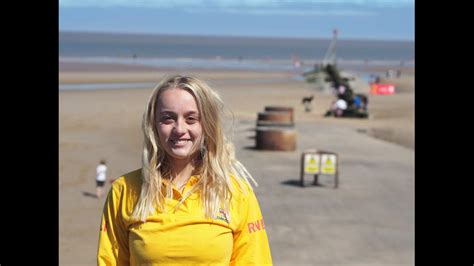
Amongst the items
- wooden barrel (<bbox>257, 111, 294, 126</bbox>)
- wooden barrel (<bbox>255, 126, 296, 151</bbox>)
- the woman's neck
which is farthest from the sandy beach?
wooden barrel (<bbox>255, 126, 296, 151</bbox>)

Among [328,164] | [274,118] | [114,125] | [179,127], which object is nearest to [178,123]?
[179,127]

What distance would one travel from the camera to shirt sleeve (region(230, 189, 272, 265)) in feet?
10.3

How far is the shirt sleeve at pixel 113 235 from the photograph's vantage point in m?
3.14

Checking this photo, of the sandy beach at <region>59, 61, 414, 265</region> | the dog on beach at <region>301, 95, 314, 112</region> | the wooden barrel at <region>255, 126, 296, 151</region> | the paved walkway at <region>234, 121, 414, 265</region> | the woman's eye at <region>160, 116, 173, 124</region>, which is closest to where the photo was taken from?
the woman's eye at <region>160, 116, 173, 124</region>

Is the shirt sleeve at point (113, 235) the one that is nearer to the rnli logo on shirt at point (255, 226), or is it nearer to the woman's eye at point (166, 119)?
the woman's eye at point (166, 119)

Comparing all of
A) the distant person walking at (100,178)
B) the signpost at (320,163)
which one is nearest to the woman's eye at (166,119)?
the distant person walking at (100,178)

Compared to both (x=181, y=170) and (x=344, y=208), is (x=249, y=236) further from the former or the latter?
(x=344, y=208)

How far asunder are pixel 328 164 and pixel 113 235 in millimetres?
14357

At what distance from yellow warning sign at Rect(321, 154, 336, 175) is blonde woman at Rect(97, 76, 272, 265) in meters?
14.2

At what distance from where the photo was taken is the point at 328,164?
17.3m

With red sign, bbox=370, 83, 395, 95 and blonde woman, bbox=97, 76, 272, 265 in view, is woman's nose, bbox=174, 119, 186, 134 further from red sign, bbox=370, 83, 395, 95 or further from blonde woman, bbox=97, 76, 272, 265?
red sign, bbox=370, 83, 395, 95
